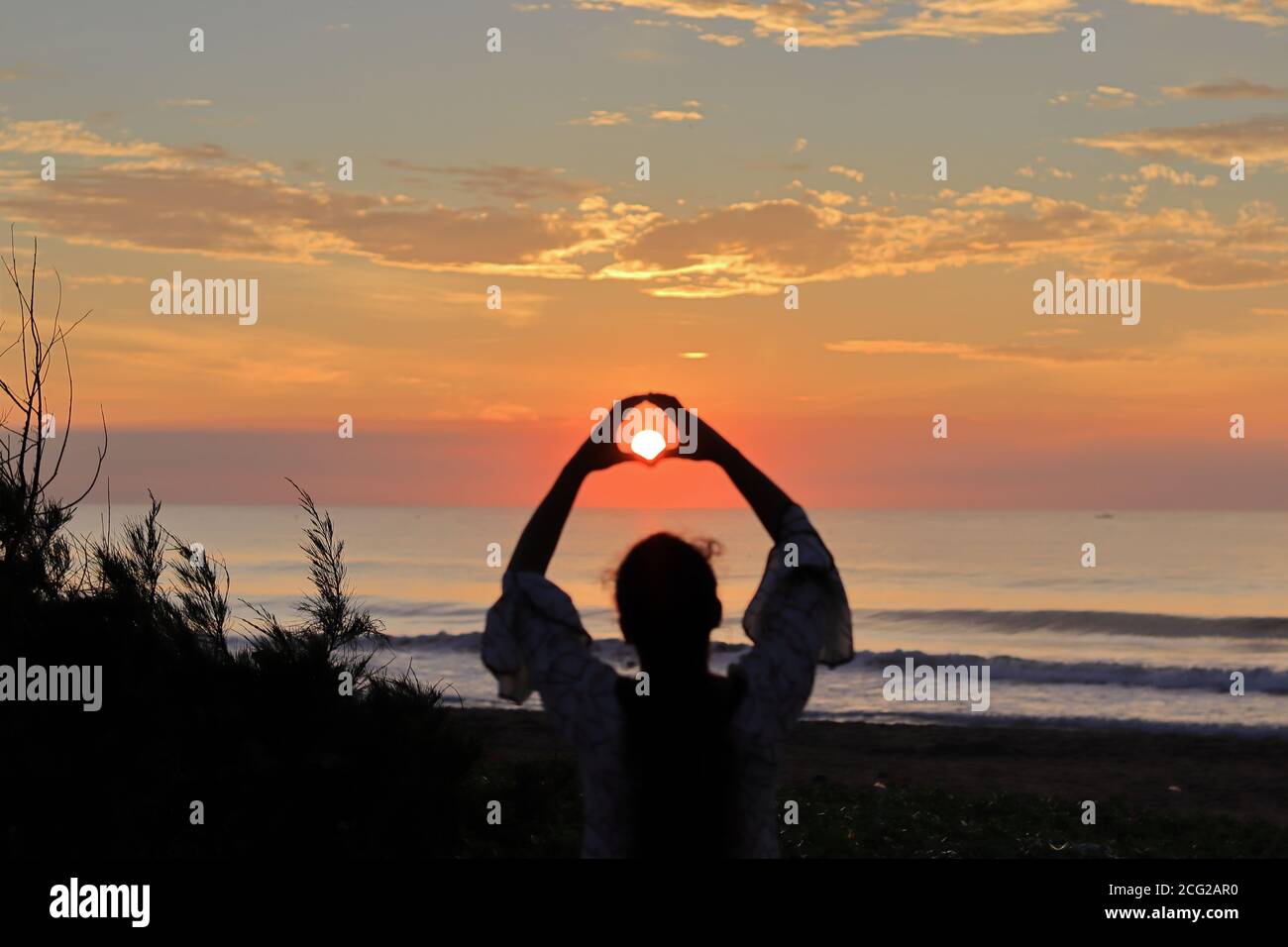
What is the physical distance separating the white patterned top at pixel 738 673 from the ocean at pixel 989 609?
158 mm

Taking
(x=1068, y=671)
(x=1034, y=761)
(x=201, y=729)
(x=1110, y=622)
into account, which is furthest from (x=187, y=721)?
(x=1110, y=622)

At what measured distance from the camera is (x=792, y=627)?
9.36ft

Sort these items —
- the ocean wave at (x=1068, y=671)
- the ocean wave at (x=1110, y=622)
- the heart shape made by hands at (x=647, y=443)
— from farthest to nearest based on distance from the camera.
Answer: the ocean wave at (x=1110, y=622), the ocean wave at (x=1068, y=671), the heart shape made by hands at (x=647, y=443)

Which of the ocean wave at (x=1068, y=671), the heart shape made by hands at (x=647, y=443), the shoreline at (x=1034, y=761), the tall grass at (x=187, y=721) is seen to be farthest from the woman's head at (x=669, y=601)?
the ocean wave at (x=1068, y=671)

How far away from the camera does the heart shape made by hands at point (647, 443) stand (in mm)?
2877

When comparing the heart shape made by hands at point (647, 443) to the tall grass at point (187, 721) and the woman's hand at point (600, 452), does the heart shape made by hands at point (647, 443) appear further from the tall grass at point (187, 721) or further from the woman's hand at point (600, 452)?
the tall grass at point (187, 721)

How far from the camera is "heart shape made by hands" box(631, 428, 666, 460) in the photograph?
2877 millimetres

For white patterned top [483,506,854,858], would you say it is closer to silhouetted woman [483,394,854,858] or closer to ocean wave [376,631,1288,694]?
silhouetted woman [483,394,854,858]

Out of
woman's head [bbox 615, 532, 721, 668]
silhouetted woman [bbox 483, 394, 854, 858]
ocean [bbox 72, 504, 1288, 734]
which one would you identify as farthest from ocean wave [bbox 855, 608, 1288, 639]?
woman's head [bbox 615, 532, 721, 668]

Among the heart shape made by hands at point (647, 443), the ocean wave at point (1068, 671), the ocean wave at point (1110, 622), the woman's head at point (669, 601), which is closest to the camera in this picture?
the woman's head at point (669, 601)

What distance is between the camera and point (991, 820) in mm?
12016

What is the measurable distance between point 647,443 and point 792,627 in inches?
21.2
